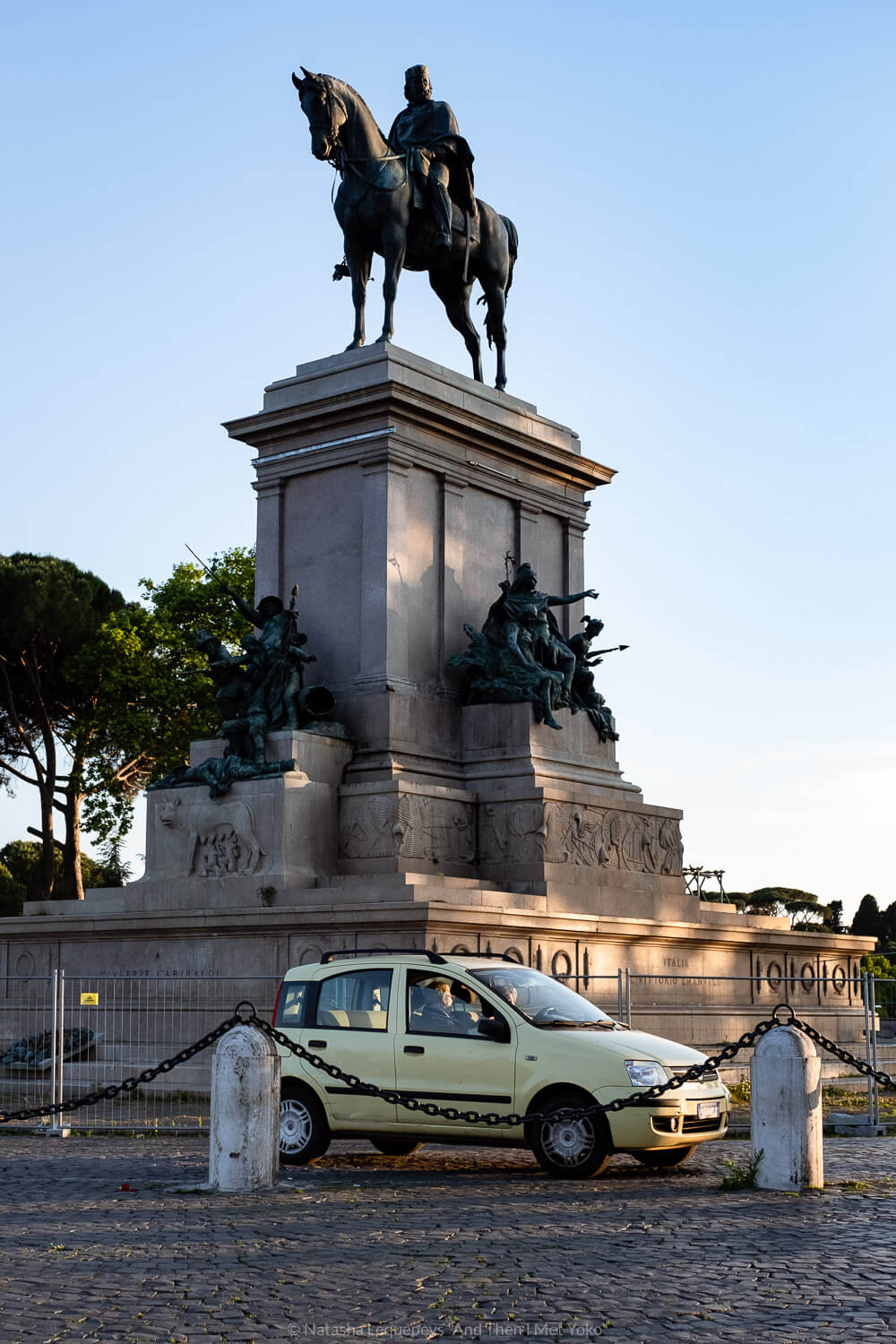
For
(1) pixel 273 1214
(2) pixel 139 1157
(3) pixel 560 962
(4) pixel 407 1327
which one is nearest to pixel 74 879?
(3) pixel 560 962

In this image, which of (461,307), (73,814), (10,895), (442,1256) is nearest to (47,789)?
(73,814)

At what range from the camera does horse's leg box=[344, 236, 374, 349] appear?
84.0 ft

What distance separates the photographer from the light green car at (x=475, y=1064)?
13.0m

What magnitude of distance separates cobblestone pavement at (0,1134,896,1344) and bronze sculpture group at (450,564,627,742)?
418 inches

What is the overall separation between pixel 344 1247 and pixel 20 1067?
11509mm

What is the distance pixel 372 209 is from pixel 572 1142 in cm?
1571

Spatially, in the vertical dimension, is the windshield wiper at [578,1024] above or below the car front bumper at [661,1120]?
above

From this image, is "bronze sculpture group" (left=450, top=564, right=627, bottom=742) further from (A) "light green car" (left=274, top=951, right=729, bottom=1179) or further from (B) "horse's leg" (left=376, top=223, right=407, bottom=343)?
(A) "light green car" (left=274, top=951, right=729, bottom=1179)

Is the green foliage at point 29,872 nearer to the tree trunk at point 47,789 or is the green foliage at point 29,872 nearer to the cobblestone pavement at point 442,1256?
the tree trunk at point 47,789

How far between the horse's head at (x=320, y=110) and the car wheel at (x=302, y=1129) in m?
14.5

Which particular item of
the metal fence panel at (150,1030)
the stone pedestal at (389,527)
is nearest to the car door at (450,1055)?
the metal fence panel at (150,1030)

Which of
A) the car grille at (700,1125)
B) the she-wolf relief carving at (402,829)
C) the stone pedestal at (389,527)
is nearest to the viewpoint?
the car grille at (700,1125)

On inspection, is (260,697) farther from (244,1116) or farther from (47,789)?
(47,789)

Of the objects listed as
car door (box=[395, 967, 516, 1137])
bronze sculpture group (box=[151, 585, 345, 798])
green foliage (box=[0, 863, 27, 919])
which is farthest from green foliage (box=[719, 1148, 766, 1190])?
green foliage (box=[0, 863, 27, 919])
